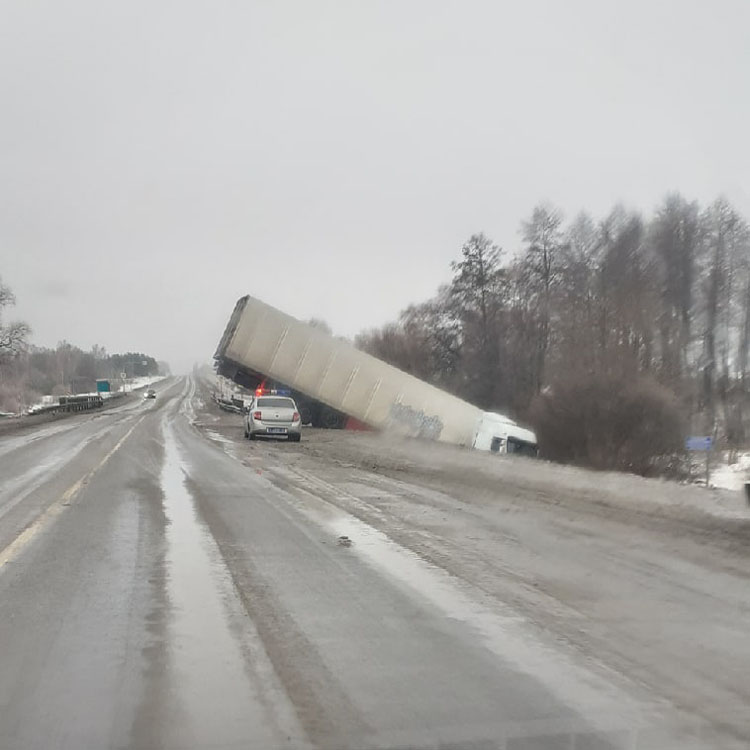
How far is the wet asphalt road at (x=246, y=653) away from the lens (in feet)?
13.7

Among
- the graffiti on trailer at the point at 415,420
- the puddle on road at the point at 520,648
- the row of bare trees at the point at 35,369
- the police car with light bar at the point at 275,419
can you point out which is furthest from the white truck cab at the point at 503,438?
the row of bare trees at the point at 35,369

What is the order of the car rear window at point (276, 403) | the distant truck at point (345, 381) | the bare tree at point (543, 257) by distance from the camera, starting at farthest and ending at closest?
the bare tree at point (543, 257) → the distant truck at point (345, 381) → the car rear window at point (276, 403)

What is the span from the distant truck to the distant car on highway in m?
3.40

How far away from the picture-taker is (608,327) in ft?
139

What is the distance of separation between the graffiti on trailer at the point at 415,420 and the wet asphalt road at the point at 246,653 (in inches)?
858

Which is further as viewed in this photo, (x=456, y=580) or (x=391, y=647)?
(x=456, y=580)

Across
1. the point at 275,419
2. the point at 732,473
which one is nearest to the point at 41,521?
the point at 275,419

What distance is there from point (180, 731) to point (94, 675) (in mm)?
1053

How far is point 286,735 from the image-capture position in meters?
4.09

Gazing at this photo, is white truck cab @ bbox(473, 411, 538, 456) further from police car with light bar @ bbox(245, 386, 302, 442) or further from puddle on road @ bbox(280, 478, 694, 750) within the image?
puddle on road @ bbox(280, 478, 694, 750)

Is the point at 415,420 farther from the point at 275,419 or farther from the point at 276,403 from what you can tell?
the point at 275,419

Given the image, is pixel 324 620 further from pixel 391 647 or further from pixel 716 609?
pixel 716 609

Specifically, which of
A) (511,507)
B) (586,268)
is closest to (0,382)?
(586,268)

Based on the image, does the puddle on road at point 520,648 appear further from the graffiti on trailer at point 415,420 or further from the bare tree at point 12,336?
the bare tree at point 12,336
